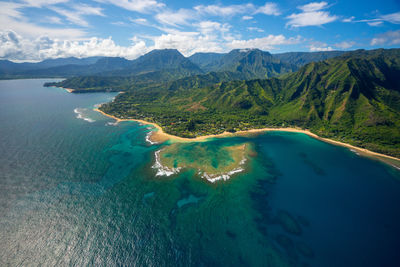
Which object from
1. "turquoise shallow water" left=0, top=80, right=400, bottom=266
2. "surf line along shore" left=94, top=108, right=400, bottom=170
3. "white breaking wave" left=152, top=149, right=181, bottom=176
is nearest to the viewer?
"turquoise shallow water" left=0, top=80, right=400, bottom=266

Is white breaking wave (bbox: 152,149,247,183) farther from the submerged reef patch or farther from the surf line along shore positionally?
the surf line along shore

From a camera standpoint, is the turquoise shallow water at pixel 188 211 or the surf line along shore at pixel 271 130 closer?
the turquoise shallow water at pixel 188 211

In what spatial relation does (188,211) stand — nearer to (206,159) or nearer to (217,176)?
(217,176)

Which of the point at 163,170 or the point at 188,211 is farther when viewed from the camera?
the point at 163,170

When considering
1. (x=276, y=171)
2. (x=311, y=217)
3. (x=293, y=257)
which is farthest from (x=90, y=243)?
(x=276, y=171)

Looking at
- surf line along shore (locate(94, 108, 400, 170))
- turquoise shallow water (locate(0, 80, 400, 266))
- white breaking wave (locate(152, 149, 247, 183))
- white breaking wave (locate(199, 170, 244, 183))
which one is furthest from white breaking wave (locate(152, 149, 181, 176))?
surf line along shore (locate(94, 108, 400, 170))

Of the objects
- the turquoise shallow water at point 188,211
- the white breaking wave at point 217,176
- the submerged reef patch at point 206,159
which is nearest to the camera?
the turquoise shallow water at point 188,211

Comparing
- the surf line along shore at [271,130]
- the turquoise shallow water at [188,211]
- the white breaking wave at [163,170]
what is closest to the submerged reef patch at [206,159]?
the white breaking wave at [163,170]

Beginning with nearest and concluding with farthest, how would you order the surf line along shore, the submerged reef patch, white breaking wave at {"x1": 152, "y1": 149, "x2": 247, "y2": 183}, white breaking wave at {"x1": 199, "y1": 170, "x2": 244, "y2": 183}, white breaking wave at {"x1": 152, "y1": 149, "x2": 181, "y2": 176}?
white breaking wave at {"x1": 199, "y1": 170, "x2": 244, "y2": 183}, white breaking wave at {"x1": 152, "y1": 149, "x2": 247, "y2": 183}, white breaking wave at {"x1": 152, "y1": 149, "x2": 181, "y2": 176}, the submerged reef patch, the surf line along shore

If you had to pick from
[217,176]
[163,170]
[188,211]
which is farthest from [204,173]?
[188,211]

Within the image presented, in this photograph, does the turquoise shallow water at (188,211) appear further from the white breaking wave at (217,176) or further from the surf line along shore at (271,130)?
the surf line along shore at (271,130)
